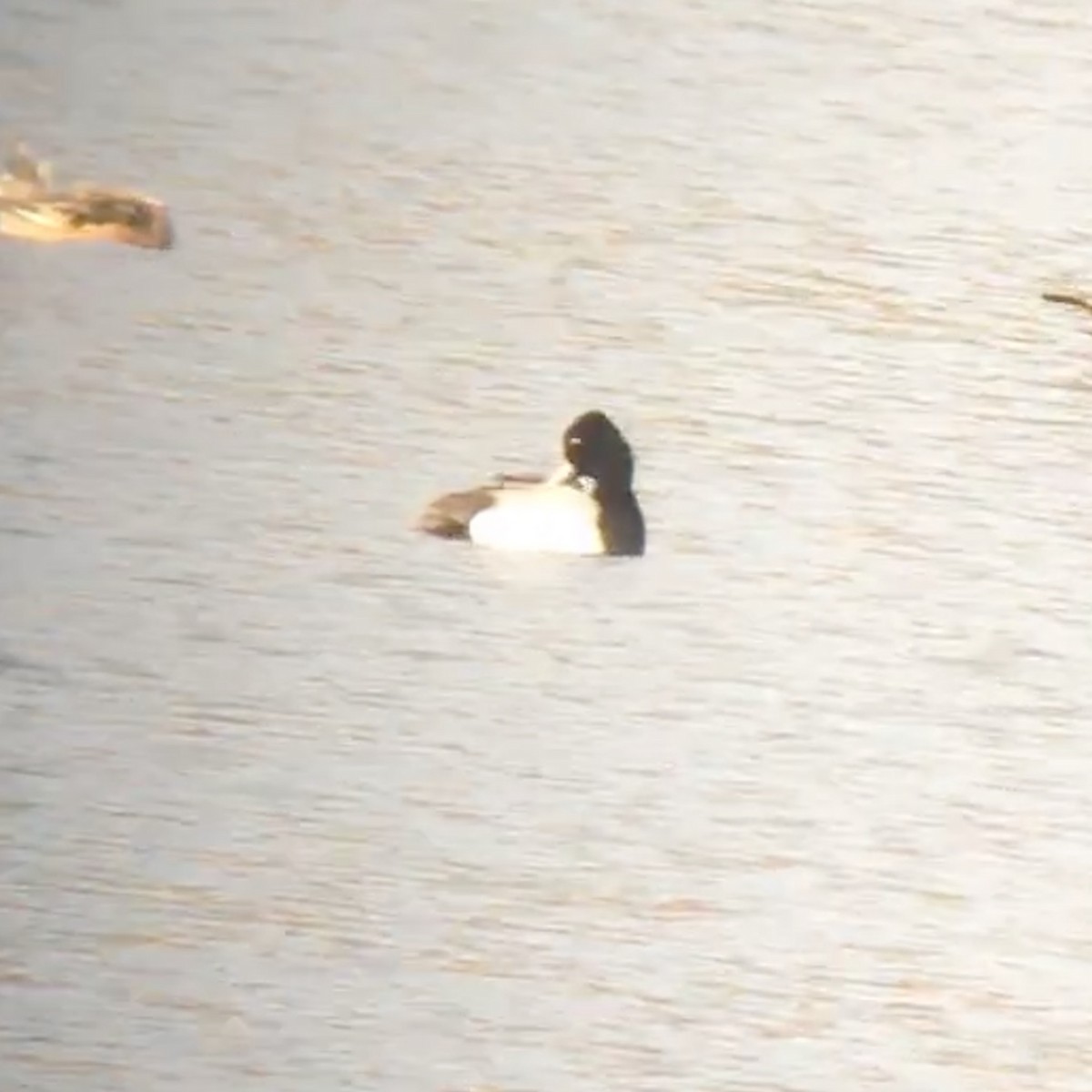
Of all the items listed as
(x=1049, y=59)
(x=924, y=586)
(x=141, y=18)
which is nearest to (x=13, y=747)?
(x=141, y=18)

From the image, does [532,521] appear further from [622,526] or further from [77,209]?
[77,209]

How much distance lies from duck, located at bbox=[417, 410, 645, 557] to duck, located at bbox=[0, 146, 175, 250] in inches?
9.0

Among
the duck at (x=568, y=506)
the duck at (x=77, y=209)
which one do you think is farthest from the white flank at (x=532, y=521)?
the duck at (x=77, y=209)

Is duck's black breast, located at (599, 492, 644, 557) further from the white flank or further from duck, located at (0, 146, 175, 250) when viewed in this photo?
duck, located at (0, 146, 175, 250)

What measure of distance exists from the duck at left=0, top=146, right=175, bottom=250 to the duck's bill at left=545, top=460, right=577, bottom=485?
259mm

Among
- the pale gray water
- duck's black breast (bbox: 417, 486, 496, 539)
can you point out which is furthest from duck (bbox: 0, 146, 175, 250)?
duck's black breast (bbox: 417, 486, 496, 539)

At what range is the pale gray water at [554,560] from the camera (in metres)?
0.87

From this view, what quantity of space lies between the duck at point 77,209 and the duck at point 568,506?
0.23 meters

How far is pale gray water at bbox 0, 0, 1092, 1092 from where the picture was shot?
2.85ft

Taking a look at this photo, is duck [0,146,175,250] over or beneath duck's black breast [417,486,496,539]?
over

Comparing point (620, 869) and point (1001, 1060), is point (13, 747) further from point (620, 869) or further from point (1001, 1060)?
point (1001, 1060)

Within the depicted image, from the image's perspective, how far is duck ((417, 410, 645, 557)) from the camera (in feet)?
2.90

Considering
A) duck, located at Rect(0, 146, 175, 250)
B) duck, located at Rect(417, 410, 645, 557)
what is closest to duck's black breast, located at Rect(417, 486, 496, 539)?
duck, located at Rect(417, 410, 645, 557)

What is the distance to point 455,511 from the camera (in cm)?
89
